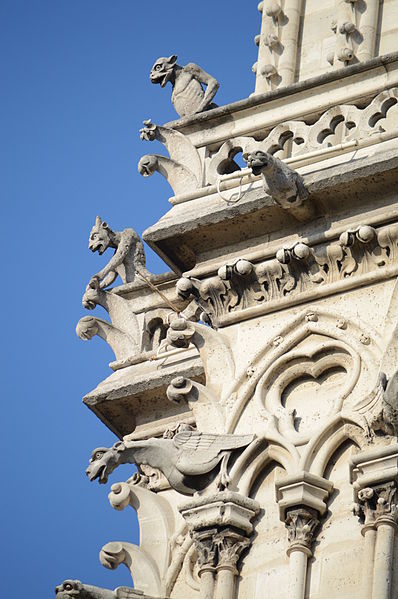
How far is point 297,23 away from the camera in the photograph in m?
20.3

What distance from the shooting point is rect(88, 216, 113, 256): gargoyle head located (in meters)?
20.3

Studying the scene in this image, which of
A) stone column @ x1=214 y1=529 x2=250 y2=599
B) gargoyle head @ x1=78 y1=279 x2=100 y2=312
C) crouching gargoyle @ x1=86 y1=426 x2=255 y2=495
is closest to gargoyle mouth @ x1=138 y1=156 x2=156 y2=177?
gargoyle head @ x1=78 y1=279 x2=100 y2=312

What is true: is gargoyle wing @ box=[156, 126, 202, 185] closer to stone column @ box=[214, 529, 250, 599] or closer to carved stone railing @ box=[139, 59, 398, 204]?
carved stone railing @ box=[139, 59, 398, 204]

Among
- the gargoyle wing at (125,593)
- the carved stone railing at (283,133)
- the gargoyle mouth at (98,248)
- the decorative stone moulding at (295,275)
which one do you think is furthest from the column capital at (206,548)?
the gargoyle mouth at (98,248)

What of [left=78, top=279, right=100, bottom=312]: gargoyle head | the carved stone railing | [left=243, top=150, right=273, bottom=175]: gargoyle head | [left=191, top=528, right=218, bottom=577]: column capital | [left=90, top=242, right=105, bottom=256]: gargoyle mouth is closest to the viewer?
[left=191, top=528, right=218, bottom=577]: column capital

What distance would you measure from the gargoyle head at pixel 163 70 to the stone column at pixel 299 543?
16.2ft

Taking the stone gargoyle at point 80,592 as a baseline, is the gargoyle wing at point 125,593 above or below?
above

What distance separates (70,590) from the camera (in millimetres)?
16422

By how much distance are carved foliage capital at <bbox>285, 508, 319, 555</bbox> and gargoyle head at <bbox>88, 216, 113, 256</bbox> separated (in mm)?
5052

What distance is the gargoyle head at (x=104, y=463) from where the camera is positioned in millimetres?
16641

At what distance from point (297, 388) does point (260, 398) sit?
0.29 meters

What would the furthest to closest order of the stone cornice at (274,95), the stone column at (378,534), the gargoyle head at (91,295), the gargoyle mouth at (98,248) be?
1. the gargoyle mouth at (98,248)
2. the gargoyle head at (91,295)
3. the stone cornice at (274,95)
4. the stone column at (378,534)

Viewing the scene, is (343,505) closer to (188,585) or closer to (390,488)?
(390,488)

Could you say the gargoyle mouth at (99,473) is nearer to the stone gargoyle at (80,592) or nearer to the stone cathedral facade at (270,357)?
the stone cathedral facade at (270,357)
